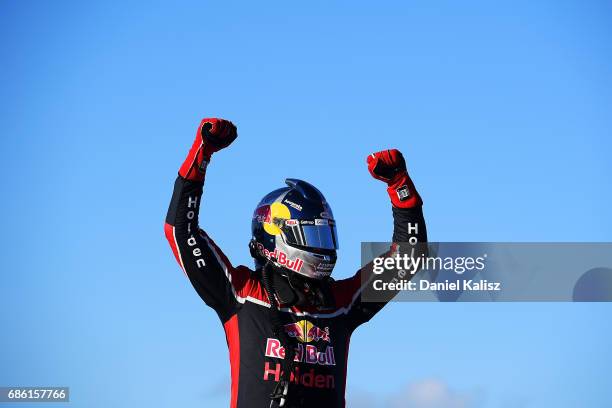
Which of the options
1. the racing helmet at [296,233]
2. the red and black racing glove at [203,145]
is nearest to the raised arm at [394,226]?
the racing helmet at [296,233]

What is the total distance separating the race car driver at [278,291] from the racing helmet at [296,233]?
0.5 inches

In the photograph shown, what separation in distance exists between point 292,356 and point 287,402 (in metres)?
0.55

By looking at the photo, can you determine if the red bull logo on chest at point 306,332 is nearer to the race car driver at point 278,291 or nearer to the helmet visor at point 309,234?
the race car driver at point 278,291

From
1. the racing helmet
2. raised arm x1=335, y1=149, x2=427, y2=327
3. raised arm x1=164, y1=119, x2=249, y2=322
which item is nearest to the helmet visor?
the racing helmet

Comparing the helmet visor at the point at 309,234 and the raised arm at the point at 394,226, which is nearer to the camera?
the helmet visor at the point at 309,234

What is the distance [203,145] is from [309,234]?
1.70m

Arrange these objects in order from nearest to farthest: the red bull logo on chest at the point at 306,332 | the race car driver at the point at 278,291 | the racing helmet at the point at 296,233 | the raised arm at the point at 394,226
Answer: the race car driver at the point at 278,291, the red bull logo on chest at the point at 306,332, the racing helmet at the point at 296,233, the raised arm at the point at 394,226

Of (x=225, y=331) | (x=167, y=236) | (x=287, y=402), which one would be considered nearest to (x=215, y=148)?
(x=167, y=236)

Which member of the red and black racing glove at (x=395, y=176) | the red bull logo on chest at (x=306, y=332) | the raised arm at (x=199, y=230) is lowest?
the red bull logo on chest at (x=306, y=332)

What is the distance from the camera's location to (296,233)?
556 inches

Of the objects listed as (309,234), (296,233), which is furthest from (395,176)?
(296,233)

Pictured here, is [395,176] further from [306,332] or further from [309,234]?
[306,332]

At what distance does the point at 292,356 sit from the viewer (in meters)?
13.6

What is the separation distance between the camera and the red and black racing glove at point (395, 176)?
48.0ft
